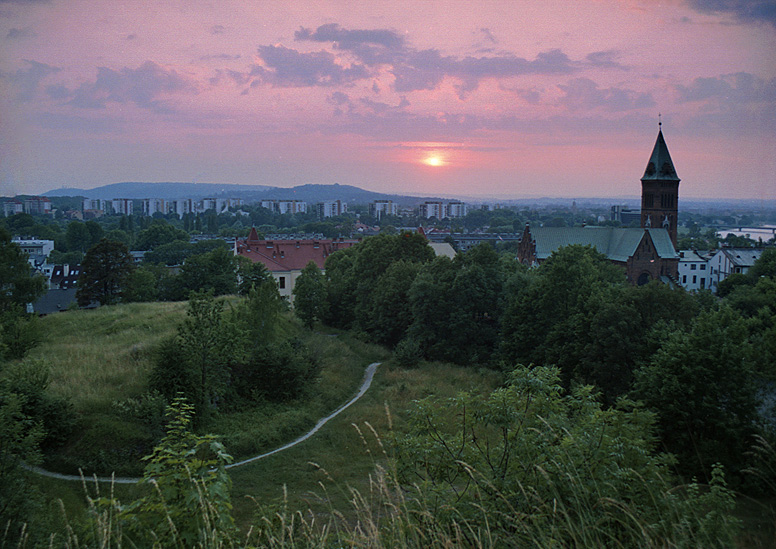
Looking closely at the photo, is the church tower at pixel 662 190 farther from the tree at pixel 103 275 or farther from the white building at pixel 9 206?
the white building at pixel 9 206

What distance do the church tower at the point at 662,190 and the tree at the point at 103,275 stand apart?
57.6 metres

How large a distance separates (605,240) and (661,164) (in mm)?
12267

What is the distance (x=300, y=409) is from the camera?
22766 millimetres

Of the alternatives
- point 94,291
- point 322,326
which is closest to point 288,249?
point 322,326

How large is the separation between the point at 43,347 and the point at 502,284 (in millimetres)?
24866

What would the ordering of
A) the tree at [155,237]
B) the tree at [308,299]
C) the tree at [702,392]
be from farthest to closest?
1. the tree at [155,237]
2. the tree at [308,299]
3. the tree at [702,392]

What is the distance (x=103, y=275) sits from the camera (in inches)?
1613

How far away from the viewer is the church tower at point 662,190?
66.9 meters

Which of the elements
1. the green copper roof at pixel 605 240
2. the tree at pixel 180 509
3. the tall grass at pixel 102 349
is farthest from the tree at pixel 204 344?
the green copper roof at pixel 605 240

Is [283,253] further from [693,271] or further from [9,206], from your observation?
[693,271]

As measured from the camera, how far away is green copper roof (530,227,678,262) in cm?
6006

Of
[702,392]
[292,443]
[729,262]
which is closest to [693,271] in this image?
[729,262]

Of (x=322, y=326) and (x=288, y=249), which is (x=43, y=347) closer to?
(x=322, y=326)

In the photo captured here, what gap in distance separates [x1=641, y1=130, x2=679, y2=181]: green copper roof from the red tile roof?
40175 mm
